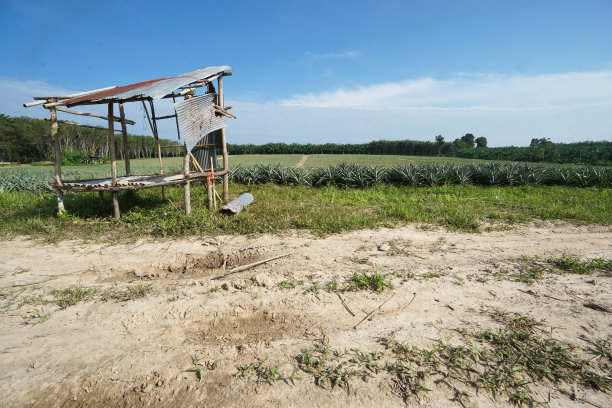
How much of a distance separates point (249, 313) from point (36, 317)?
2151 mm

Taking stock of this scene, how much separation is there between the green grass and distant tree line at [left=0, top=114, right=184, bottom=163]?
34.9 metres

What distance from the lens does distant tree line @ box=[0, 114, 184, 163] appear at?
4172 centimetres

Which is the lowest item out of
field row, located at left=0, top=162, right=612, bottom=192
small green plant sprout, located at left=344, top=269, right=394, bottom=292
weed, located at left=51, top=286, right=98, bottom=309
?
weed, located at left=51, top=286, right=98, bottom=309

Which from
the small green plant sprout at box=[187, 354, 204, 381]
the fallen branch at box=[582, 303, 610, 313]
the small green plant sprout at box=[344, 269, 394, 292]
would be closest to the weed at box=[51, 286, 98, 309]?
the small green plant sprout at box=[187, 354, 204, 381]

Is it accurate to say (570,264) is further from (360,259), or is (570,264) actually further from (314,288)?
(314,288)

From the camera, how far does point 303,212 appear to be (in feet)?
22.0

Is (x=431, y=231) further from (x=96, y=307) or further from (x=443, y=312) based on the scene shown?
(x=96, y=307)

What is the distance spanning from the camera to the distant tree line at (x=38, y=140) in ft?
137

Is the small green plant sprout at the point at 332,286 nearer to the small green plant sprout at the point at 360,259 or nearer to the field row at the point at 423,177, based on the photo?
the small green plant sprout at the point at 360,259

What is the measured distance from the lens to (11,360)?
2221 millimetres

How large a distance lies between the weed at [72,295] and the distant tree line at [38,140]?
130 feet

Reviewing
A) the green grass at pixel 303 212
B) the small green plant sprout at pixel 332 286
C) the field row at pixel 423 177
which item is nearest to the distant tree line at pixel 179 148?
the field row at pixel 423 177

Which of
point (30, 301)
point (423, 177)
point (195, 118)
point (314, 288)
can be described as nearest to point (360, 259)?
point (314, 288)

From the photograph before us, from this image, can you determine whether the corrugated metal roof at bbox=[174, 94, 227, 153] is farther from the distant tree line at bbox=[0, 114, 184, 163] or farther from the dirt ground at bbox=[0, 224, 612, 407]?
the distant tree line at bbox=[0, 114, 184, 163]
